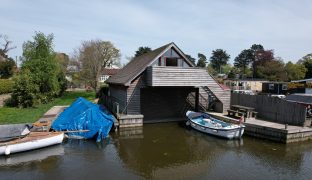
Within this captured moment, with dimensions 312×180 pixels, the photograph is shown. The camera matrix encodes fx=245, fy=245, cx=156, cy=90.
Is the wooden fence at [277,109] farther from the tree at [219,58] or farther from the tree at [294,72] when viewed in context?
the tree at [219,58]

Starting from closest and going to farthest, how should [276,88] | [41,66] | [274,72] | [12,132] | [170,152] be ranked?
1. [12,132]
2. [170,152]
3. [41,66]
4. [276,88]
5. [274,72]

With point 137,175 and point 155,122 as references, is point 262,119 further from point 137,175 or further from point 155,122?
point 137,175

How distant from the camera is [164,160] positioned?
11.7 m

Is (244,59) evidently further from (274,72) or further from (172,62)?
(172,62)

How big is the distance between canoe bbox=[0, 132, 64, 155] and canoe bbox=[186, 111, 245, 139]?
9032mm

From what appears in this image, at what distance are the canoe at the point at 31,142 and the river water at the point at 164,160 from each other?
0.28m

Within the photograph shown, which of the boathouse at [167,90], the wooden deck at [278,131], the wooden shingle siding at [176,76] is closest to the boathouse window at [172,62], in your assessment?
the boathouse at [167,90]

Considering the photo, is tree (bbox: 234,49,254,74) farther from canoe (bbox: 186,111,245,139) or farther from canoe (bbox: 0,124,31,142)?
canoe (bbox: 0,124,31,142)

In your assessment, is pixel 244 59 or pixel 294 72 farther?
pixel 244 59

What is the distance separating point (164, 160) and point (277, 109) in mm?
10219

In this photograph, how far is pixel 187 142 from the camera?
48.8 feet

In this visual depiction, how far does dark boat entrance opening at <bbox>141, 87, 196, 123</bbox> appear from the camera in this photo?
21516 millimetres

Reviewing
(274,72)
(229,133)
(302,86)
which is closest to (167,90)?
(229,133)

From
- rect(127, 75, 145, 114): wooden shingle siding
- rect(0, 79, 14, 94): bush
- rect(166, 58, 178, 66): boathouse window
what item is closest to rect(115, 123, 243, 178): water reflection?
rect(127, 75, 145, 114): wooden shingle siding
